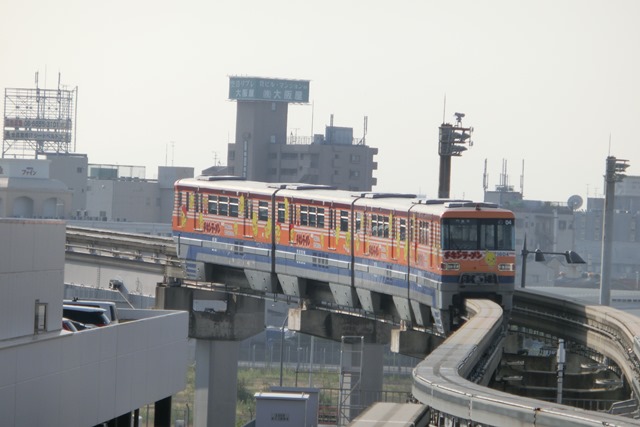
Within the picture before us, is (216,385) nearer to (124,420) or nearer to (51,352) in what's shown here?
(124,420)

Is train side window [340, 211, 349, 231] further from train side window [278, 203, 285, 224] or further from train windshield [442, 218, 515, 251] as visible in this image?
train windshield [442, 218, 515, 251]

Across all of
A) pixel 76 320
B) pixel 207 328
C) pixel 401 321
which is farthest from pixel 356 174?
pixel 76 320

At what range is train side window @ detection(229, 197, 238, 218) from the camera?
49719mm

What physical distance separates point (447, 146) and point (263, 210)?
11.2 m

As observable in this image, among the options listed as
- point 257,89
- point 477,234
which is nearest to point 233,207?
point 477,234

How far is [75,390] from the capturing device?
26016 millimetres

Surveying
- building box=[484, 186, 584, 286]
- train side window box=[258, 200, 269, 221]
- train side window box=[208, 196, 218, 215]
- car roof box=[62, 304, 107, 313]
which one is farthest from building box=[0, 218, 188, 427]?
building box=[484, 186, 584, 286]

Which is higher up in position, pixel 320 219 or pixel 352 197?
pixel 352 197

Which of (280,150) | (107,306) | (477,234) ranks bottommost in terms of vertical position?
(107,306)

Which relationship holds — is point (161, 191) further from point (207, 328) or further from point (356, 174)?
point (207, 328)

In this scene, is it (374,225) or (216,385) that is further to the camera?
(216,385)

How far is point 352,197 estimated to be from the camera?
45.3 meters

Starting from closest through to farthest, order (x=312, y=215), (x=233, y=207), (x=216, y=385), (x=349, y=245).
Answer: (x=349, y=245), (x=312, y=215), (x=233, y=207), (x=216, y=385)

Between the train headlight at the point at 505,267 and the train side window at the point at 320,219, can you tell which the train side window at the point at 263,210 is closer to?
the train side window at the point at 320,219
